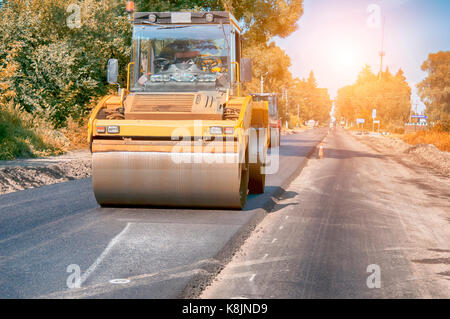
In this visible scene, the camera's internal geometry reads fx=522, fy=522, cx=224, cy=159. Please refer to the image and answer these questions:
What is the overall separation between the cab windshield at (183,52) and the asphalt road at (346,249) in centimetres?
289

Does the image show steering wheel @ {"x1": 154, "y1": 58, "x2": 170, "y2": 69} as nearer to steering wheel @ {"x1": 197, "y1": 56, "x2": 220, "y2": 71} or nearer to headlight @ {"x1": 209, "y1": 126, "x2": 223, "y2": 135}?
steering wheel @ {"x1": 197, "y1": 56, "x2": 220, "y2": 71}

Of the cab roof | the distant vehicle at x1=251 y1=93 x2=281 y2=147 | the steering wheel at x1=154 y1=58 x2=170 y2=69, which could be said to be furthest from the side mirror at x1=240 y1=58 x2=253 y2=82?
the distant vehicle at x1=251 y1=93 x2=281 y2=147

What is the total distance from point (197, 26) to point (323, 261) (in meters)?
5.45

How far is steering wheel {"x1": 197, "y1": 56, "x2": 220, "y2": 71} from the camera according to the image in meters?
9.62

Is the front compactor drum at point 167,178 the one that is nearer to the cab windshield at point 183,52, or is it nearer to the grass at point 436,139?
the cab windshield at point 183,52

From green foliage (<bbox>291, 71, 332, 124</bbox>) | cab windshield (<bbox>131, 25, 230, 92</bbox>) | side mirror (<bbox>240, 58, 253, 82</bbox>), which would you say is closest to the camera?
side mirror (<bbox>240, 58, 253, 82</bbox>)

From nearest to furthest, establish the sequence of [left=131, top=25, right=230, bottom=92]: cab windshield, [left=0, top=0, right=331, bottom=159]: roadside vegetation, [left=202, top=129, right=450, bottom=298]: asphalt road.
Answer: [left=202, top=129, right=450, bottom=298]: asphalt road
[left=131, top=25, right=230, bottom=92]: cab windshield
[left=0, top=0, right=331, bottom=159]: roadside vegetation

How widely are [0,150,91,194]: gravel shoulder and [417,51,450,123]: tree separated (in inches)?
2409

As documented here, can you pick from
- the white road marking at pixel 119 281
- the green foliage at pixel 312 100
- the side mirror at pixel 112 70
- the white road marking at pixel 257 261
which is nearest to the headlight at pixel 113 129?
the side mirror at pixel 112 70

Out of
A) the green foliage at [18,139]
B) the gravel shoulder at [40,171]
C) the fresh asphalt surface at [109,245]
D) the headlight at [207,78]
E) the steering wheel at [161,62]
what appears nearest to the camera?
the fresh asphalt surface at [109,245]

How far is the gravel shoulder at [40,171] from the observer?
1154cm

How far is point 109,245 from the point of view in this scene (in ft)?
20.5

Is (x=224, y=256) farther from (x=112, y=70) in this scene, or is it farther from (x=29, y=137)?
(x=29, y=137)
